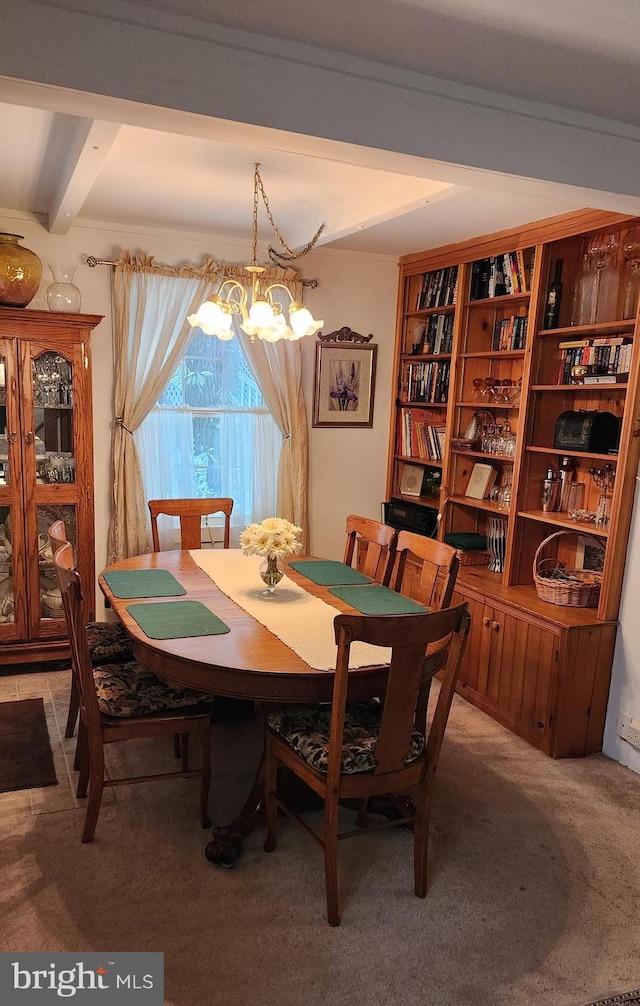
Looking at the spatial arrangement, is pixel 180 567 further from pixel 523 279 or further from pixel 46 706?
pixel 523 279

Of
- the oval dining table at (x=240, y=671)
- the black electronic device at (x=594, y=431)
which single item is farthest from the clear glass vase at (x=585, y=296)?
the oval dining table at (x=240, y=671)

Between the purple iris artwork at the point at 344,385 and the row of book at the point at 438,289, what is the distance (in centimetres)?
57

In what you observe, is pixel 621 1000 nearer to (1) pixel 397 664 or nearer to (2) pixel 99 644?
(1) pixel 397 664

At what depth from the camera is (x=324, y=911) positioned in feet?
7.14

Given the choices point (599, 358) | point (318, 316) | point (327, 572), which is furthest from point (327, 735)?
point (318, 316)

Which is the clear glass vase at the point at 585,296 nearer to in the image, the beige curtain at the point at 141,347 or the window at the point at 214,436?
the beige curtain at the point at 141,347

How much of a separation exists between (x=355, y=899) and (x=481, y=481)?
8.05ft

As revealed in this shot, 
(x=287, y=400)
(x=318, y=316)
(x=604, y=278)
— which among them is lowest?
(x=287, y=400)

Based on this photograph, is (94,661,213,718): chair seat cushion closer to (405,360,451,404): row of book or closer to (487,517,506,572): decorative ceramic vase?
(487,517,506,572): decorative ceramic vase

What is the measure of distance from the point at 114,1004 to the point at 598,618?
2.36m

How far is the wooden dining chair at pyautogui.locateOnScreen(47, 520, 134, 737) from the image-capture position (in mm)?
2902

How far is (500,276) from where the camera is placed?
12.6 ft

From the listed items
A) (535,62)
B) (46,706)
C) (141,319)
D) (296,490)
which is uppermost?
(535,62)

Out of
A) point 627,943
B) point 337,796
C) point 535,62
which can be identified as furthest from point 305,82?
point 627,943
